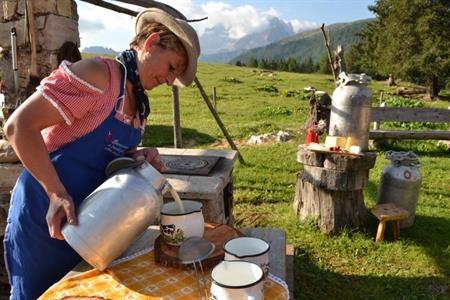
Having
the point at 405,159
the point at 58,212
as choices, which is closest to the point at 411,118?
the point at 405,159

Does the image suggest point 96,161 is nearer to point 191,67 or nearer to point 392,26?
point 191,67

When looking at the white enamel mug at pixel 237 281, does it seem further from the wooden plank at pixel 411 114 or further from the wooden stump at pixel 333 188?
the wooden plank at pixel 411 114

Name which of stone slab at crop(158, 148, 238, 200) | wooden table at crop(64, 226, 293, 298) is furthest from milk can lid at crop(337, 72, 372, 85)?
wooden table at crop(64, 226, 293, 298)

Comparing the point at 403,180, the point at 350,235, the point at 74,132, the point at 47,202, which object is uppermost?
the point at 74,132

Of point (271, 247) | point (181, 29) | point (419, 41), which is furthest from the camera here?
point (419, 41)

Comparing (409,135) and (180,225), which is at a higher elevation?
(180,225)

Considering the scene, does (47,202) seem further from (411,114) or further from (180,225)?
(411,114)

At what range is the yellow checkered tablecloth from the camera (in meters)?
1.50

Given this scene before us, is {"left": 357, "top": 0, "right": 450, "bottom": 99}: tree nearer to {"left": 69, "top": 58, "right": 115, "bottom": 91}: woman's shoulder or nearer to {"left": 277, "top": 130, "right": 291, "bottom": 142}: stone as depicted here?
{"left": 277, "top": 130, "right": 291, "bottom": 142}: stone

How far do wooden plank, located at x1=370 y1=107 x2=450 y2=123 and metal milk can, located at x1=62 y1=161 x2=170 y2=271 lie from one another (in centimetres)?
787

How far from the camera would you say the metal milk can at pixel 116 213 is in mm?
1481

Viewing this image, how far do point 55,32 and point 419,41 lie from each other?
939 inches

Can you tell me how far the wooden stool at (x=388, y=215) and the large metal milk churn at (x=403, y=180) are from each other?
16 centimetres

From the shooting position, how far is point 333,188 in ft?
14.6
